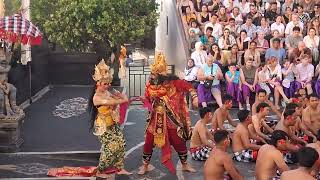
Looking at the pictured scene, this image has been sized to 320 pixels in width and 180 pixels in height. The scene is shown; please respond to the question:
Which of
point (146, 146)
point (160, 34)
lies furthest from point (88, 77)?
point (146, 146)

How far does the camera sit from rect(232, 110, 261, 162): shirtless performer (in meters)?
10.7

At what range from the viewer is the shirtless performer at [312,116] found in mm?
11773

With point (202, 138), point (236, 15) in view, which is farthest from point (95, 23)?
point (202, 138)

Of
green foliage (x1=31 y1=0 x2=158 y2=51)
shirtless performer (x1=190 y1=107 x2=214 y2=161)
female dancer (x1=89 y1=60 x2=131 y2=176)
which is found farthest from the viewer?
green foliage (x1=31 y1=0 x2=158 y2=51)

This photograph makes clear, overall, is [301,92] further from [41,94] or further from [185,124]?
[41,94]

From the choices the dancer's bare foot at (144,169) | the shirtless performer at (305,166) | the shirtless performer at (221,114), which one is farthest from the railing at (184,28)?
the shirtless performer at (305,166)

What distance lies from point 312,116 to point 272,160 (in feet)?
13.7

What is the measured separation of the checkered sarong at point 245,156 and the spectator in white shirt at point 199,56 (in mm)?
6060

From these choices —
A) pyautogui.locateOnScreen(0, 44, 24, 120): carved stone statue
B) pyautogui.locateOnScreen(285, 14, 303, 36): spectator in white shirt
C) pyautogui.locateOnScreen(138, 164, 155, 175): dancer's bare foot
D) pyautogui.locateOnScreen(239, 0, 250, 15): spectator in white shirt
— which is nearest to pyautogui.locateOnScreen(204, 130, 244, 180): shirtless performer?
pyautogui.locateOnScreen(138, 164, 155, 175): dancer's bare foot

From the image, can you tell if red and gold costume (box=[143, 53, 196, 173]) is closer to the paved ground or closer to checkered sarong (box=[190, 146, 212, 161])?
the paved ground

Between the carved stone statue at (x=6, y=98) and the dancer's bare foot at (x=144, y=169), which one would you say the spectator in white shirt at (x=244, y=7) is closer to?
the carved stone statue at (x=6, y=98)

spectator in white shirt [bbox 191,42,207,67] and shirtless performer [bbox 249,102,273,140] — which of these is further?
spectator in white shirt [bbox 191,42,207,67]

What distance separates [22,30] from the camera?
15.1 meters

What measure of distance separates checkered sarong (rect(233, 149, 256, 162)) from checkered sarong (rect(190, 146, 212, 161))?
0.55 metres
